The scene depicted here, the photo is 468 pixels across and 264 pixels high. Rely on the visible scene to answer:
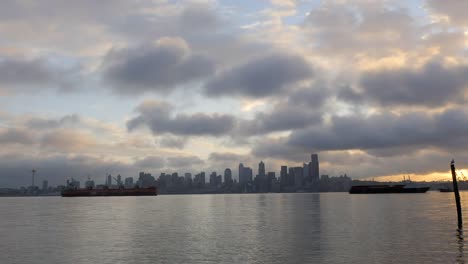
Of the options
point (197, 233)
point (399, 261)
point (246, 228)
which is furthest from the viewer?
point (246, 228)

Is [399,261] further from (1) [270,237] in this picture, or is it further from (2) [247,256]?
(1) [270,237]

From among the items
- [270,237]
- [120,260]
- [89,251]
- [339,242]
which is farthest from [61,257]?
[339,242]

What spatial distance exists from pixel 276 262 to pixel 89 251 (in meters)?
20.4

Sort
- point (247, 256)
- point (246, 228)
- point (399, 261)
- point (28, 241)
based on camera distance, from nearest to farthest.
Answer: point (399, 261)
point (247, 256)
point (28, 241)
point (246, 228)

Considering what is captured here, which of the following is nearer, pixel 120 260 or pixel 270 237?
pixel 120 260

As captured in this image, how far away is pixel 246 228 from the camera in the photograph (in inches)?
2657

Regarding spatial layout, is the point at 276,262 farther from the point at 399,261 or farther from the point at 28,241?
the point at 28,241

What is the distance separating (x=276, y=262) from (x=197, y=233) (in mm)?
24718

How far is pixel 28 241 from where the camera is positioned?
54.9m

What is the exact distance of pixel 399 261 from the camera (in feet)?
125

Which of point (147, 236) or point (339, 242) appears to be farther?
point (147, 236)

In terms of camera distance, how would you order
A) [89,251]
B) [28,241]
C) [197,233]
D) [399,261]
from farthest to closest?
1. [197,233]
2. [28,241]
3. [89,251]
4. [399,261]

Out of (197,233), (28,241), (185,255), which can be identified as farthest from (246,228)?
(28,241)

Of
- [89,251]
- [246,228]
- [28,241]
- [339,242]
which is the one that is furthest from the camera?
[246,228]
